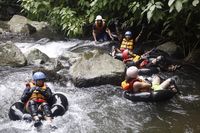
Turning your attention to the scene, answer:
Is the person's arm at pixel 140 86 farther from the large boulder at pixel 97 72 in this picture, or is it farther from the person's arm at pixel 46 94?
the person's arm at pixel 46 94

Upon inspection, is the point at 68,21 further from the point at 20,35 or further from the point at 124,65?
the point at 124,65

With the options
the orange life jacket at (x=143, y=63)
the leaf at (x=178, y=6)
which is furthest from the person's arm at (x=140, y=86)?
the leaf at (x=178, y=6)

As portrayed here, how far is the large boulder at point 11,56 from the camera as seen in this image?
10203mm

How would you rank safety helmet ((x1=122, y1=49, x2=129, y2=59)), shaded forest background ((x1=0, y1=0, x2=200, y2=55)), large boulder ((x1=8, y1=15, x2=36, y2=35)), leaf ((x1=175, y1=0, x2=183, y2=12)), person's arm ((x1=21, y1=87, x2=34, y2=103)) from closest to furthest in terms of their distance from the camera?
leaf ((x1=175, y1=0, x2=183, y2=12)), person's arm ((x1=21, y1=87, x2=34, y2=103)), safety helmet ((x1=122, y1=49, x2=129, y2=59)), shaded forest background ((x1=0, y1=0, x2=200, y2=55)), large boulder ((x1=8, y1=15, x2=36, y2=35))

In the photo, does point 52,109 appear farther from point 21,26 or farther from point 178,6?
point 21,26

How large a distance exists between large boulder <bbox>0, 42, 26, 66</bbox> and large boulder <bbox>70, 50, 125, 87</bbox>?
5.90ft

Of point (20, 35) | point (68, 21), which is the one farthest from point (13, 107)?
point (20, 35)

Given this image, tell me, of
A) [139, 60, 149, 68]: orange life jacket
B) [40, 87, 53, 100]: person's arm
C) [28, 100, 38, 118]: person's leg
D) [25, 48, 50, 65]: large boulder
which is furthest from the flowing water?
[25, 48, 50, 65]: large boulder

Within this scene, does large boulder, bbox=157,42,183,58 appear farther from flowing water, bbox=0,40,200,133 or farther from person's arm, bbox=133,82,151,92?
person's arm, bbox=133,82,151,92

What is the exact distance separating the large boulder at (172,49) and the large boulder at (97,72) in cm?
212

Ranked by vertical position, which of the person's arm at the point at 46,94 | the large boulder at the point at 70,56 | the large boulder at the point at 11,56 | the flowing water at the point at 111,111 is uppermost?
the large boulder at the point at 11,56

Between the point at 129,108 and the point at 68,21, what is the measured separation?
623 centimetres

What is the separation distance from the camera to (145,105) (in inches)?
304

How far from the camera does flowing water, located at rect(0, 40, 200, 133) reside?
21.9 ft
